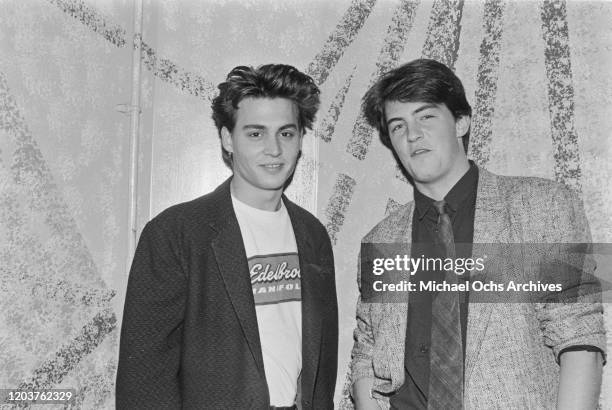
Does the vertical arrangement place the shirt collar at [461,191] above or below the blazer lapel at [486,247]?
above

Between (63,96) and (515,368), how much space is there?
77.2 inches

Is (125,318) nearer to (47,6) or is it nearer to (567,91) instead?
(47,6)

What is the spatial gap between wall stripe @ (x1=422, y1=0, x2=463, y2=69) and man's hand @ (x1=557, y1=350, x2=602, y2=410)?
137 centimetres

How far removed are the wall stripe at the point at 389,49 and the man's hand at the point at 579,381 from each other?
1243mm

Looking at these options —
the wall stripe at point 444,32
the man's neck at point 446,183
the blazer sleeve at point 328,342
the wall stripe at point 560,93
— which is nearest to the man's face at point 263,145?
the blazer sleeve at point 328,342

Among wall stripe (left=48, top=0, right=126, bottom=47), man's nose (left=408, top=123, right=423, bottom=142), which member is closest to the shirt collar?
man's nose (left=408, top=123, right=423, bottom=142)

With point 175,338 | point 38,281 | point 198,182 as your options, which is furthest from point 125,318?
point 198,182

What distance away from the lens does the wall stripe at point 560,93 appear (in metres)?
2.54

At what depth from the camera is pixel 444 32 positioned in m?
2.66

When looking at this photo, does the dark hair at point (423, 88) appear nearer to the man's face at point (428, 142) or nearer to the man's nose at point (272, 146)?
the man's face at point (428, 142)

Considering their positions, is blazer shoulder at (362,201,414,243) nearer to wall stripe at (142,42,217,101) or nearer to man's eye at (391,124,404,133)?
man's eye at (391,124,404,133)

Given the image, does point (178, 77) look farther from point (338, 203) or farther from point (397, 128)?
point (397, 128)

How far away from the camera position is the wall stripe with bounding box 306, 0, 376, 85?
2709 mm

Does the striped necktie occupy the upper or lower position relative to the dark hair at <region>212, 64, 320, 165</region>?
lower
